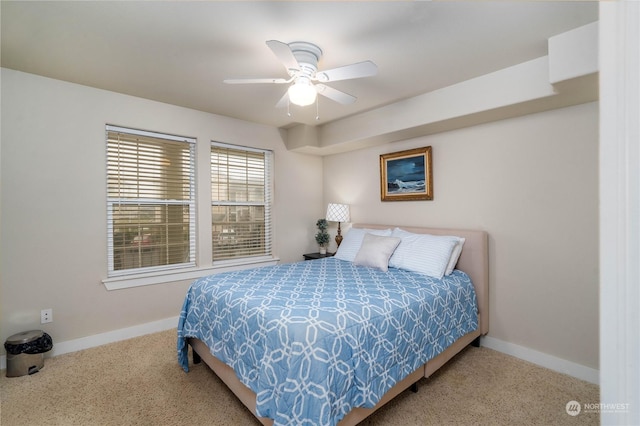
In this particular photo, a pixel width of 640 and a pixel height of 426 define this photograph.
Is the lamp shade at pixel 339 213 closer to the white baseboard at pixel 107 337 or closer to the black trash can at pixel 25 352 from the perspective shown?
the white baseboard at pixel 107 337

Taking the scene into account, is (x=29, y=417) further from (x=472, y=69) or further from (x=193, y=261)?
(x=472, y=69)

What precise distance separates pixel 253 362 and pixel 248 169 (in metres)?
2.82

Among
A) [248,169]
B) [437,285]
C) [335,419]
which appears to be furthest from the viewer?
[248,169]

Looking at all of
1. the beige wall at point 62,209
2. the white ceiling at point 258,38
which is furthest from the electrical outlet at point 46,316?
the white ceiling at point 258,38

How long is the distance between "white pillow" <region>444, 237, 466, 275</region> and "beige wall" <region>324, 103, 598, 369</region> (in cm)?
28

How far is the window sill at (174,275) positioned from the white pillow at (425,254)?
74.2 inches

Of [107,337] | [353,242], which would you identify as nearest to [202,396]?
[107,337]

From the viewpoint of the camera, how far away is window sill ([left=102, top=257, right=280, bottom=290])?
9.99 feet

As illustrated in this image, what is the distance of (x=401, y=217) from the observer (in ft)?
12.0

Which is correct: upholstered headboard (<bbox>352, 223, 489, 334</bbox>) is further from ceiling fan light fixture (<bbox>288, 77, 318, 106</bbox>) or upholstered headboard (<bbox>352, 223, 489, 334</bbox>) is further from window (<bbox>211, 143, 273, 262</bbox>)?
window (<bbox>211, 143, 273, 262</bbox>)

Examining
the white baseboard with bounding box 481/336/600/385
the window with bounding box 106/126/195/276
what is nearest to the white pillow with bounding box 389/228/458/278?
the white baseboard with bounding box 481/336/600/385

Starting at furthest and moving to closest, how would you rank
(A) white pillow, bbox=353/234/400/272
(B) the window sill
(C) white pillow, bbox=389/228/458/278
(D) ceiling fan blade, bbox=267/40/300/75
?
(B) the window sill
(A) white pillow, bbox=353/234/400/272
(C) white pillow, bbox=389/228/458/278
(D) ceiling fan blade, bbox=267/40/300/75

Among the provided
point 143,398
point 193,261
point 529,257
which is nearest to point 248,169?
point 193,261

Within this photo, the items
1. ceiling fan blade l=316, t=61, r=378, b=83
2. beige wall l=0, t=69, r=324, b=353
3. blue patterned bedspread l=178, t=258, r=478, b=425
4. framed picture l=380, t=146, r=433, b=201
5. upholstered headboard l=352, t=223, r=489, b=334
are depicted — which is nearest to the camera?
blue patterned bedspread l=178, t=258, r=478, b=425
